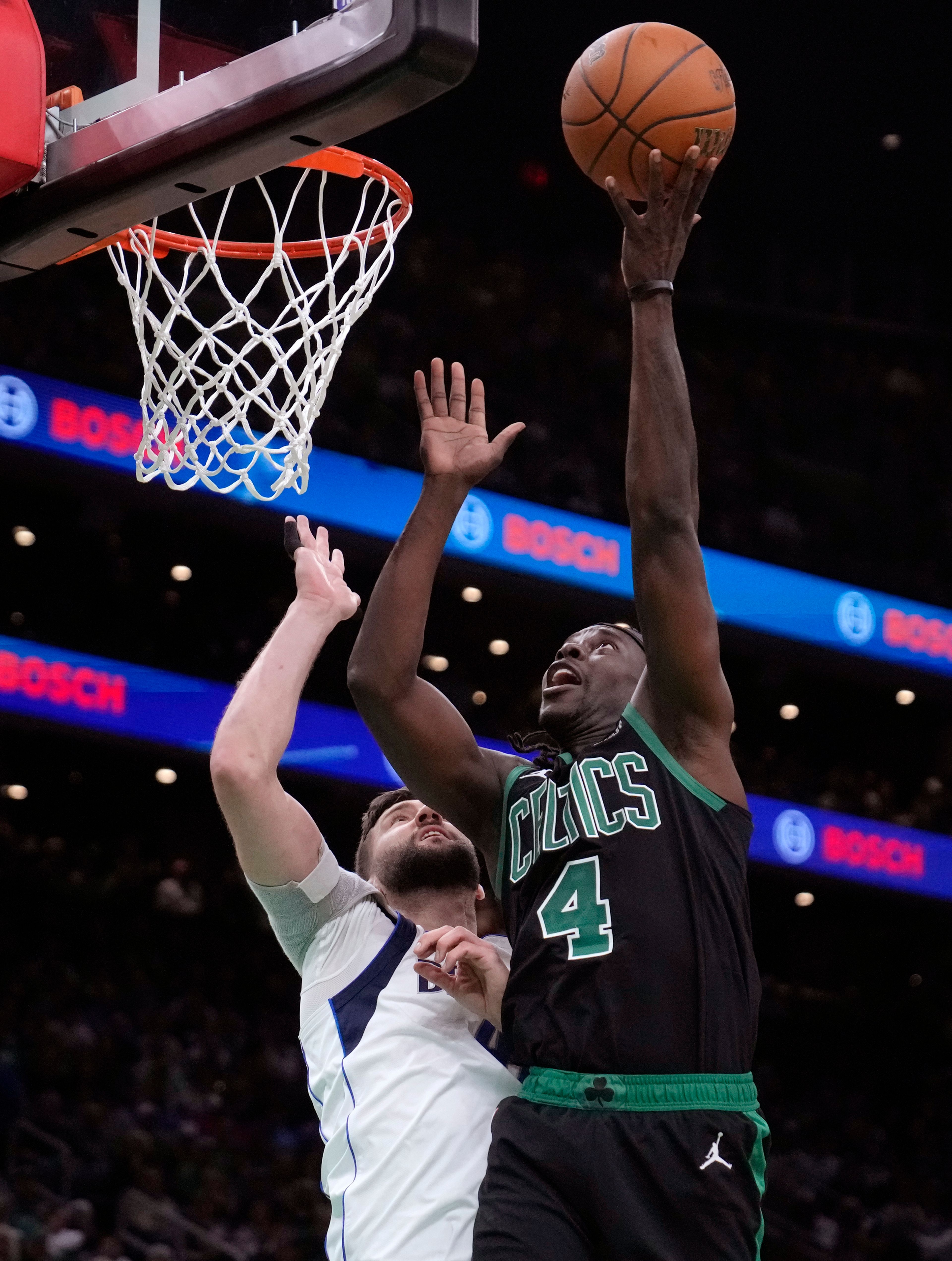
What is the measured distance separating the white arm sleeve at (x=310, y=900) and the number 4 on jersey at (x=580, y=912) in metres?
0.53

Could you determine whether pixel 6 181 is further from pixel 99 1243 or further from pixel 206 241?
pixel 99 1243

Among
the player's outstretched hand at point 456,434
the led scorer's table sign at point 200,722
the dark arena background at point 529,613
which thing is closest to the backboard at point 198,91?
the player's outstretched hand at point 456,434

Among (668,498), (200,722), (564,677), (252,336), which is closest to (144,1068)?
(200,722)

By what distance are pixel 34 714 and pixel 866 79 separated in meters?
8.67

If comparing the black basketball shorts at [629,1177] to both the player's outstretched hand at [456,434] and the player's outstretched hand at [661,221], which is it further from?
the player's outstretched hand at [661,221]

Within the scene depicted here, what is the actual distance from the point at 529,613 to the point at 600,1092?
32.1 ft

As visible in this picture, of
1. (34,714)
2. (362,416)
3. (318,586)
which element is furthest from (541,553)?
(318,586)

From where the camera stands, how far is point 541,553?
36.2ft

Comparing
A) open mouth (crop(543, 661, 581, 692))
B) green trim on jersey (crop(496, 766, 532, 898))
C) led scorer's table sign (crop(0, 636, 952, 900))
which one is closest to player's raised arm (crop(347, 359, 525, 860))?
green trim on jersey (crop(496, 766, 532, 898))

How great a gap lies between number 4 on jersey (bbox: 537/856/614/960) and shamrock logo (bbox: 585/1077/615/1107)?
21 centimetres

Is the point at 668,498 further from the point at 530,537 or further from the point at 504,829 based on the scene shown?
the point at 530,537

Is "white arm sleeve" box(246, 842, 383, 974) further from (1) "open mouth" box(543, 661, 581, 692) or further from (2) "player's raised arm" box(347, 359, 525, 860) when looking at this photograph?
(1) "open mouth" box(543, 661, 581, 692)

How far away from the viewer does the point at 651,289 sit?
285 centimetres

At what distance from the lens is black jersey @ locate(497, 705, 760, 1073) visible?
2.69 meters
